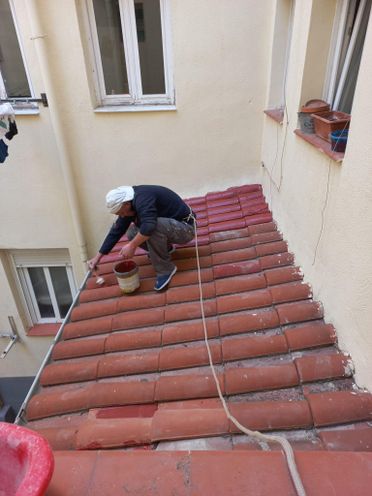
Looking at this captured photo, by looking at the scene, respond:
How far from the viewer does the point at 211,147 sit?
14.3ft

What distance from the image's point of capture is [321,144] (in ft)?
7.71

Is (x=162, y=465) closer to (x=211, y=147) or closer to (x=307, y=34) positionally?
(x=307, y=34)

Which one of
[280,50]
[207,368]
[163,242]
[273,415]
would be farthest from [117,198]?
[280,50]

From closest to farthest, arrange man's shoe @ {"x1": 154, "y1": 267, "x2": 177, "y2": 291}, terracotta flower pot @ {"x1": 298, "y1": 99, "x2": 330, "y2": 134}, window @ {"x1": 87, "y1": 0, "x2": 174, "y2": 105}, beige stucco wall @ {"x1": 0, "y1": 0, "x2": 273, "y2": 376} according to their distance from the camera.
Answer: terracotta flower pot @ {"x1": 298, "y1": 99, "x2": 330, "y2": 134} < man's shoe @ {"x1": 154, "y1": 267, "x2": 177, "y2": 291} < beige stucco wall @ {"x1": 0, "y1": 0, "x2": 273, "y2": 376} < window @ {"x1": 87, "y1": 0, "x2": 174, "y2": 105}

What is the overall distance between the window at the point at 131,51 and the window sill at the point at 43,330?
3.65 metres

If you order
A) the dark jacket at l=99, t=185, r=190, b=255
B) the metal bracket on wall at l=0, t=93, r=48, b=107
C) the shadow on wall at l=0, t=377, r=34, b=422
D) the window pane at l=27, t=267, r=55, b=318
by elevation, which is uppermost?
the metal bracket on wall at l=0, t=93, r=48, b=107

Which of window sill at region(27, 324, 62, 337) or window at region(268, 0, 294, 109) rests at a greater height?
window at region(268, 0, 294, 109)

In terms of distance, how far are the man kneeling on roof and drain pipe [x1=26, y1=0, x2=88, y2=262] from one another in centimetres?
128

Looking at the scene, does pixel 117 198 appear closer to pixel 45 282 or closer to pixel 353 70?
pixel 353 70

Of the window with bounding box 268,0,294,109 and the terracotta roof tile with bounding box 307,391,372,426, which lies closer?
the terracotta roof tile with bounding box 307,391,372,426

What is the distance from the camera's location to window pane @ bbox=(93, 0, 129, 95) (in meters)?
3.79

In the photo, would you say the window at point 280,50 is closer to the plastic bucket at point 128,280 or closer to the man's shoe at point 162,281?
the man's shoe at point 162,281

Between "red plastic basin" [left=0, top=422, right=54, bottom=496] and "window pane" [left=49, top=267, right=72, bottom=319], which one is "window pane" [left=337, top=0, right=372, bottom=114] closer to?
"red plastic basin" [left=0, top=422, right=54, bottom=496]

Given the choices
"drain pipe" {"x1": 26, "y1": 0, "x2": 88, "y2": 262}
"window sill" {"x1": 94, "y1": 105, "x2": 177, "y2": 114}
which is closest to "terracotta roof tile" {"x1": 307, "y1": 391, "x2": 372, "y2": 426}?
"window sill" {"x1": 94, "y1": 105, "x2": 177, "y2": 114}
